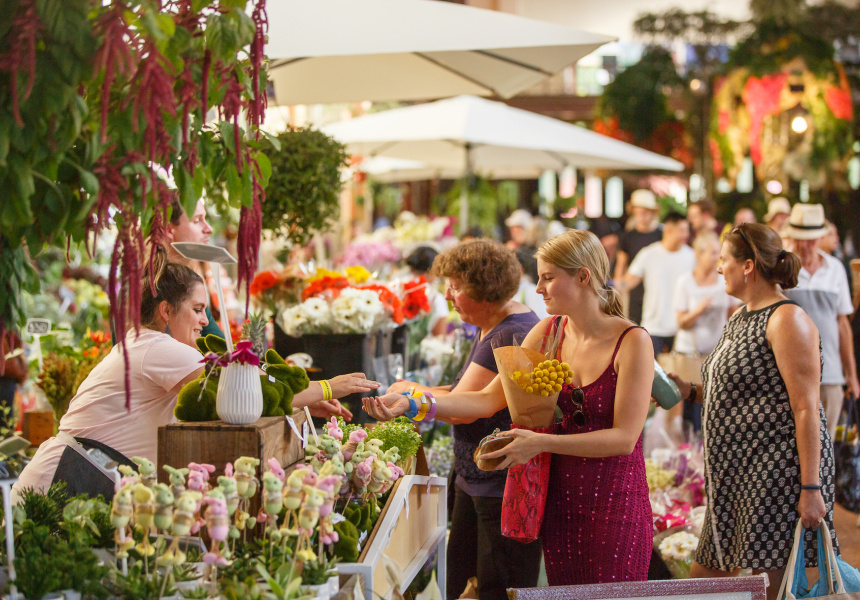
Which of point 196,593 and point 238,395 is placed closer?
point 196,593

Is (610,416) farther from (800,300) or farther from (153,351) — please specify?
(800,300)

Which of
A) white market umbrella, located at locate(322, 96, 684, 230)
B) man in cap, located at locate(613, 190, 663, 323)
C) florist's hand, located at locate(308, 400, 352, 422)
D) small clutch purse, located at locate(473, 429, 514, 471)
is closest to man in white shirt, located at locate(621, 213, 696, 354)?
man in cap, located at locate(613, 190, 663, 323)

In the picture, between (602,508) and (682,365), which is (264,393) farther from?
(682,365)

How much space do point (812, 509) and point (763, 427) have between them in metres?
0.27

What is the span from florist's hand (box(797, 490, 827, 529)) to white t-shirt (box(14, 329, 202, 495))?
5.91 feet

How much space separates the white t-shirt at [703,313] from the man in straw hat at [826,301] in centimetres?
95

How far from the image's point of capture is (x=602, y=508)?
2.20 meters

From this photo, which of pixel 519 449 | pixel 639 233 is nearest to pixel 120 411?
pixel 519 449

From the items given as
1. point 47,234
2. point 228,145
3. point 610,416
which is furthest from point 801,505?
point 47,234

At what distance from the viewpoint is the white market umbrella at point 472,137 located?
24.2 feet

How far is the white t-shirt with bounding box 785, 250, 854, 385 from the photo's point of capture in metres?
4.50

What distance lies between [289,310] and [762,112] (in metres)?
12.2

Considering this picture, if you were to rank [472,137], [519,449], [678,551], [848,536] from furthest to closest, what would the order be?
[472,137] < [848,536] < [678,551] < [519,449]

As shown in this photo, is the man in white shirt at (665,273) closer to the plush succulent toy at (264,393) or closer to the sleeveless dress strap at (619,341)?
the sleeveless dress strap at (619,341)
